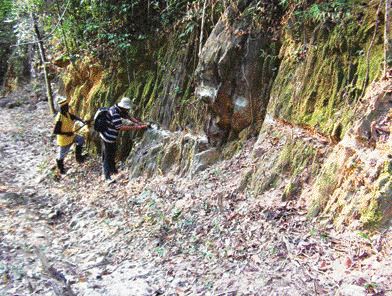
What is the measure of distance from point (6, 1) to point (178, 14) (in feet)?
41.4

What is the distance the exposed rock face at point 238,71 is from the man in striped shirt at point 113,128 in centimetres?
232

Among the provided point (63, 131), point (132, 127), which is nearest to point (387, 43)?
point (132, 127)

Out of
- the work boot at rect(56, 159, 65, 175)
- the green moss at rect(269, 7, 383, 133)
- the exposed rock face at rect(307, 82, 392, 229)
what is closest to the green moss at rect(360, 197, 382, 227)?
the exposed rock face at rect(307, 82, 392, 229)

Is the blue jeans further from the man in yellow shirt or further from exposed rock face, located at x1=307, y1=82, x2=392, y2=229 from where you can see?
exposed rock face, located at x1=307, y1=82, x2=392, y2=229

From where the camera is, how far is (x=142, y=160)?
9195 mm

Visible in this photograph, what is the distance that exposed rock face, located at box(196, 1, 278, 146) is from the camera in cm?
748

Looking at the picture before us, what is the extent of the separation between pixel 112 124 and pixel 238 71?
3384 millimetres

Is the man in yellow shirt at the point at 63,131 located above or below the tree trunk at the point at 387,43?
below

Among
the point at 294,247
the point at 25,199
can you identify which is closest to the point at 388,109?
the point at 294,247

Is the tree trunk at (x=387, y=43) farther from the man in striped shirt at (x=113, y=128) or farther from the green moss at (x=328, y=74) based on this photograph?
the man in striped shirt at (x=113, y=128)

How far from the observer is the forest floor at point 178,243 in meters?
A: 4.39

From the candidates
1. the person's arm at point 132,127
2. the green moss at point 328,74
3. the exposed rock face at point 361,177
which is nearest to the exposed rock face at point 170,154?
the person's arm at point 132,127

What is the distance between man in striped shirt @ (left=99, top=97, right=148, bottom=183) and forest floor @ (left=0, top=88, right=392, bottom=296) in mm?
490

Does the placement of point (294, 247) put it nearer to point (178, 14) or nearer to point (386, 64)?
point (386, 64)
